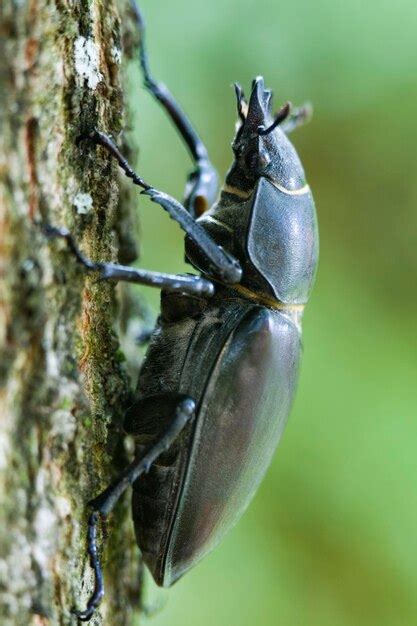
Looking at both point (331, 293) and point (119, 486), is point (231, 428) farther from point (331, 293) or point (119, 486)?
point (331, 293)

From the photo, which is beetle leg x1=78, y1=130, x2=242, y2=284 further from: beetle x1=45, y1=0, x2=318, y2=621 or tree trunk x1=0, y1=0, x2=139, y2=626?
tree trunk x1=0, y1=0, x2=139, y2=626

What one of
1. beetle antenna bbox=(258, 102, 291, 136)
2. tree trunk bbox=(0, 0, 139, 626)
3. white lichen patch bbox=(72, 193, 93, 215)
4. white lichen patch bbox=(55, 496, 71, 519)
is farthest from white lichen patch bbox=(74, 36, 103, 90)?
white lichen patch bbox=(55, 496, 71, 519)

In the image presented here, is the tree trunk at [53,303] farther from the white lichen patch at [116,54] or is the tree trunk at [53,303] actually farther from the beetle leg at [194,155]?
the beetle leg at [194,155]

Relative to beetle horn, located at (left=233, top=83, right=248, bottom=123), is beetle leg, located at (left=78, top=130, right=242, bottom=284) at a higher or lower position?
lower

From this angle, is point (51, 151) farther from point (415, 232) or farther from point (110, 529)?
point (415, 232)

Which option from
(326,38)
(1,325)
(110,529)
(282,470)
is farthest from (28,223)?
(326,38)

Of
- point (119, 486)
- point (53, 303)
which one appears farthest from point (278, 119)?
point (119, 486)

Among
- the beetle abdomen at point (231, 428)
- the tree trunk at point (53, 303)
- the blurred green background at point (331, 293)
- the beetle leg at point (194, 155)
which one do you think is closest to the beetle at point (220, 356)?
the beetle abdomen at point (231, 428)
